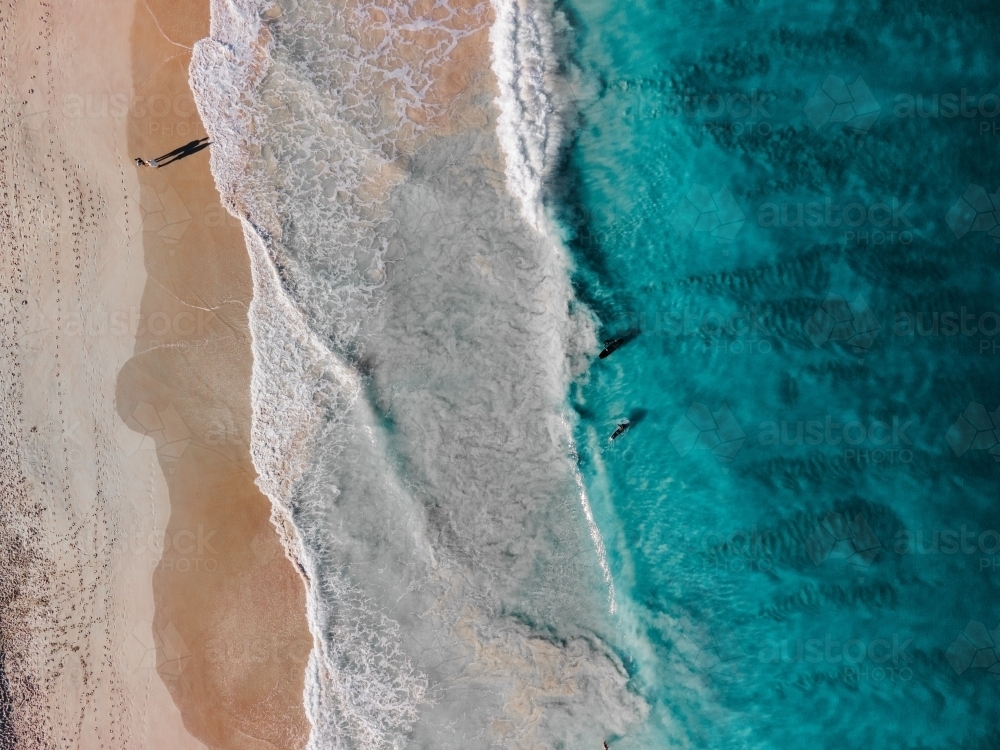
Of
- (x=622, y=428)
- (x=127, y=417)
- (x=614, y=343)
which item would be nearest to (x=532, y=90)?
(x=614, y=343)

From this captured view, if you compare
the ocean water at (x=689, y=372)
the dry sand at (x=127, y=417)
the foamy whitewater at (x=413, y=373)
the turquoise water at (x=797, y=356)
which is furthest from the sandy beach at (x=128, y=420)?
the turquoise water at (x=797, y=356)

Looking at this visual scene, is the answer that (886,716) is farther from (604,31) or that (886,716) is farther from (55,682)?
(55,682)

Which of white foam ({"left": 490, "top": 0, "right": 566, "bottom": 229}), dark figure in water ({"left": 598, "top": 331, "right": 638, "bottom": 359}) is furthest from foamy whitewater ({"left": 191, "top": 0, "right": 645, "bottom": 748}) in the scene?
dark figure in water ({"left": 598, "top": 331, "right": 638, "bottom": 359})

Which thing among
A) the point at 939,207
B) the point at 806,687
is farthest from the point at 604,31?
the point at 806,687

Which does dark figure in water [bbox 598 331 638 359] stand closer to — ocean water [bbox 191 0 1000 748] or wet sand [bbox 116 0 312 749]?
ocean water [bbox 191 0 1000 748]

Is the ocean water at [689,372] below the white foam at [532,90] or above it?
below

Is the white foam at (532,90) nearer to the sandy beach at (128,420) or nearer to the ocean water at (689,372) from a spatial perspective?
the ocean water at (689,372)
